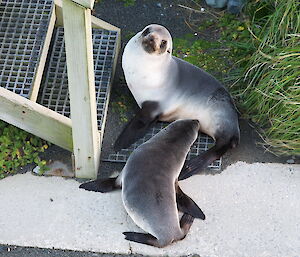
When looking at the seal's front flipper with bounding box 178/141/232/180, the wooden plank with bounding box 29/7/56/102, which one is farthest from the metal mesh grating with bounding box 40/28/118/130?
the seal's front flipper with bounding box 178/141/232/180

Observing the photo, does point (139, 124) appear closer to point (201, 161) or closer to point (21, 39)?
point (201, 161)

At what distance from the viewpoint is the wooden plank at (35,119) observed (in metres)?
4.60

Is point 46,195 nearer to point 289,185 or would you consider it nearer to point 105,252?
point 105,252

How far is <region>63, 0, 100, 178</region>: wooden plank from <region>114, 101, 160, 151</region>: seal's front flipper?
0.25 metres

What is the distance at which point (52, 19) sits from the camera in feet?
17.8

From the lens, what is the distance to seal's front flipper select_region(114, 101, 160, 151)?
193 inches

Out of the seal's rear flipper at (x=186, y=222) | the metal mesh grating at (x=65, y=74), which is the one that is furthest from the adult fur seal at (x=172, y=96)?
the seal's rear flipper at (x=186, y=222)

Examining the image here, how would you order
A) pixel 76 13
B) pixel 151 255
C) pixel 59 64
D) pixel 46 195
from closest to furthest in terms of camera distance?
pixel 76 13
pixel 151 255
pixel 46 195
pixel 59 64

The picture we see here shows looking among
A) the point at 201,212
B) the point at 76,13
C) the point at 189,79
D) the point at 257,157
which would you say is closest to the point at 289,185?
the point at 257,157

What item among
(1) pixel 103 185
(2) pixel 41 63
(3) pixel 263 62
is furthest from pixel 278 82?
(2) pixel 41 63

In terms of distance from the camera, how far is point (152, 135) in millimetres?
4961

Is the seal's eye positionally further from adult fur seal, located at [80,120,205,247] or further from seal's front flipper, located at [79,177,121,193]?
seal's front flipper, located at [79,177,121,193]

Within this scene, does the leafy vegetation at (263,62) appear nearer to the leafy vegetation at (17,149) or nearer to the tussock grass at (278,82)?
the tussock grass at (278,82)

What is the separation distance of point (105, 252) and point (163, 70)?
1.35 m
